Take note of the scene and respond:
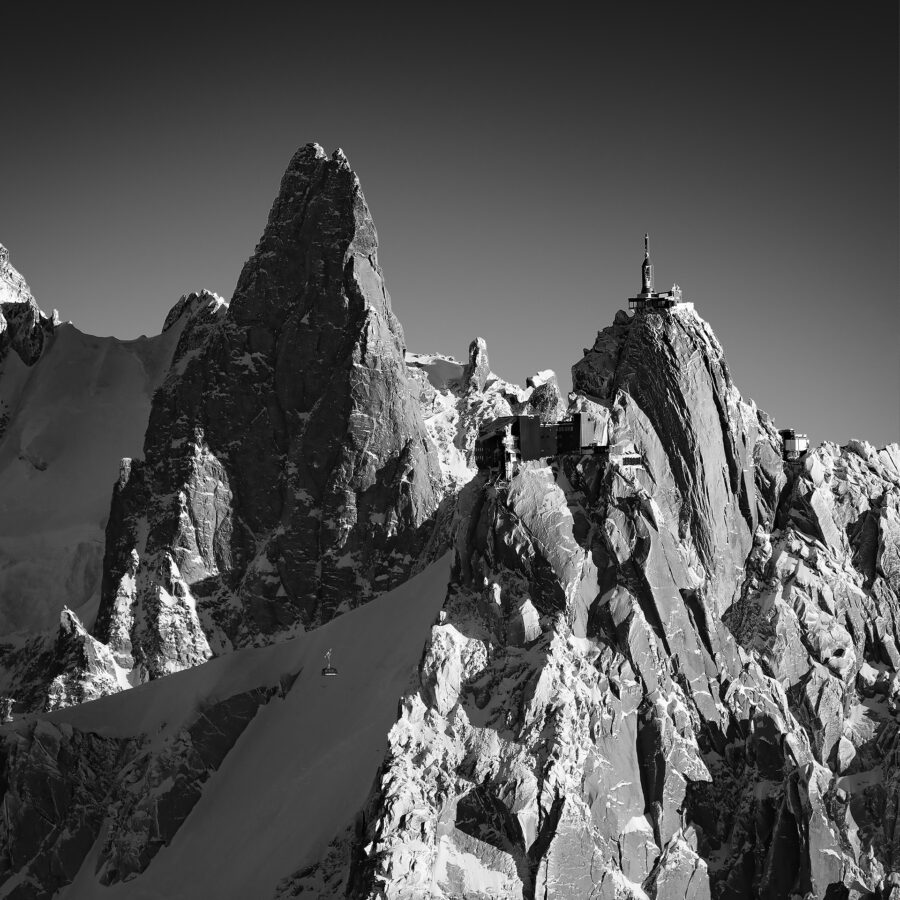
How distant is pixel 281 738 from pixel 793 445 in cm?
4792

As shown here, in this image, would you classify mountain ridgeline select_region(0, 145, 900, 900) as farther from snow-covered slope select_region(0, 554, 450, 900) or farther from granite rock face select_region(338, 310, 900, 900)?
snow-covered slope select_region(0, 554, 450, 900)

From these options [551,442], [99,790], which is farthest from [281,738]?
[551,442]

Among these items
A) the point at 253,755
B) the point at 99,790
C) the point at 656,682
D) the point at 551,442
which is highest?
the point at 551,442

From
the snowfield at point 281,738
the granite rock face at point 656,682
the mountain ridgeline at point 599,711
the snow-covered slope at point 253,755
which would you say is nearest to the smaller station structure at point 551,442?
the mountain ridgeline at point 599,711

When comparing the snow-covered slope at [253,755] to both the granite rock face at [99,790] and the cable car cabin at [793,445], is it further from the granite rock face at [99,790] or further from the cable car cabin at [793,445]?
the cable car cabin at [793,445]

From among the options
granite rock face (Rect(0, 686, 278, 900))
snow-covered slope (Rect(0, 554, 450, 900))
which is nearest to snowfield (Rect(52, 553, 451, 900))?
snow-covered slope (Rect(0, 554, 450, 900))

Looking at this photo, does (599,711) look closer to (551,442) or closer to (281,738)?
(551,442)

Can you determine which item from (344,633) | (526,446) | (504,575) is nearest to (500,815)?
(504,575)

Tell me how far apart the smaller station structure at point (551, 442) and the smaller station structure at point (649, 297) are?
13.4 metres

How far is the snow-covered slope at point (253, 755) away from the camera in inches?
6368

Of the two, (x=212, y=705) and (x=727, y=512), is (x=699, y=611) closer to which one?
(x=727, y=512)

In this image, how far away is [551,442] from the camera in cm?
15688

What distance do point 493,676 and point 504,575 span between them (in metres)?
7.79

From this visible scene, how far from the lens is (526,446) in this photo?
517ft
